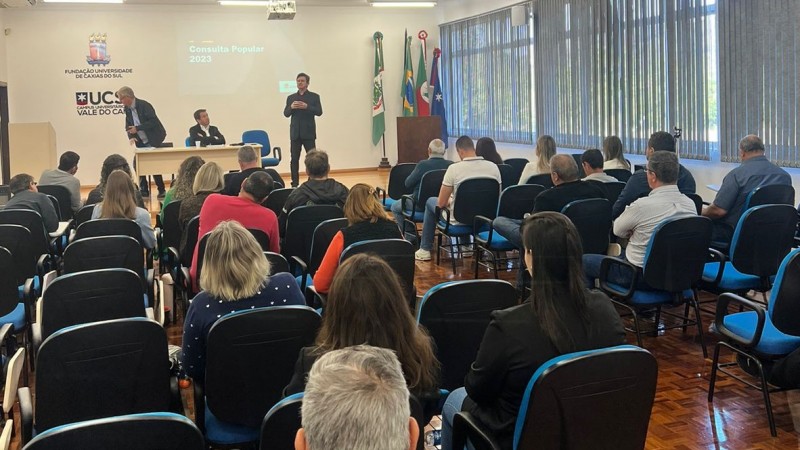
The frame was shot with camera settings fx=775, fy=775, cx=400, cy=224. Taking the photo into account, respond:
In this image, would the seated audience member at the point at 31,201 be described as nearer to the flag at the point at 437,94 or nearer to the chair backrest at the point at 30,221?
the chair backrest at the point at 30,221

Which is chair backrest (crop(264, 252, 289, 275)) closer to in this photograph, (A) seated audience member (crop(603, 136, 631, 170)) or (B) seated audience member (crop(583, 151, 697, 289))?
(B) seated audience member (crop(583, 151, 697, 289))

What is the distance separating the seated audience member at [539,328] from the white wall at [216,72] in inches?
512

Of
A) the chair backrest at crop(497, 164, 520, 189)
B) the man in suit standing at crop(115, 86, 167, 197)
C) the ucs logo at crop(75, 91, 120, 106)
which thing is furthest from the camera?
the ucs logo at crop(75, 91, 120, 106)

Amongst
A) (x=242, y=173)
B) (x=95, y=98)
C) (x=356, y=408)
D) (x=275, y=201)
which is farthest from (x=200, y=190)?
(x=95, y=98)

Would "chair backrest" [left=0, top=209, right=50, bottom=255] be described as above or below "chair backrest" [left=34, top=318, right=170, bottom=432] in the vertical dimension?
above

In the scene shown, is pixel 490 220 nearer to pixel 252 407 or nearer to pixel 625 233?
pixel 625 233

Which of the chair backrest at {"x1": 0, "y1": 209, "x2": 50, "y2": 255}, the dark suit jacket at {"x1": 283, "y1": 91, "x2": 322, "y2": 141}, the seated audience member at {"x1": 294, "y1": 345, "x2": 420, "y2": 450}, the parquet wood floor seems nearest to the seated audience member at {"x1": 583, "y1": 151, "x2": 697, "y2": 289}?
the parquet wood floor

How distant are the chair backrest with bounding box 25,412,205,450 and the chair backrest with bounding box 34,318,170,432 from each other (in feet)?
3.29

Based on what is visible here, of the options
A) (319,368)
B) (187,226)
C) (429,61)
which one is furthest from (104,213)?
(429,61)

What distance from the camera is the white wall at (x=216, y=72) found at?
1379 centimetres

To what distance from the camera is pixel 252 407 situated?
2977 mm

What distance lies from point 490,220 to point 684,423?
3065mm

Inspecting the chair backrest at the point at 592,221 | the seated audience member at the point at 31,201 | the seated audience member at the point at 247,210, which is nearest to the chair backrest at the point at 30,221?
the seated audience member at the point at 31,201

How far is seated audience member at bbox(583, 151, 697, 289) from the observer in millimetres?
4875
